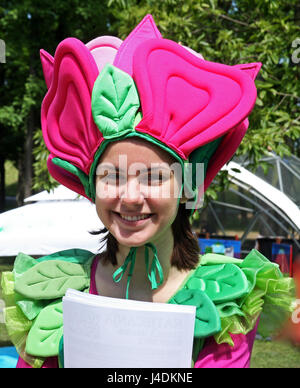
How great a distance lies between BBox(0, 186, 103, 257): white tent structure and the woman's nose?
4644 mm

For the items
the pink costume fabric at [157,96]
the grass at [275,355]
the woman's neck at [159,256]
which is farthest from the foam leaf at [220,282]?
the grass at [275,355]

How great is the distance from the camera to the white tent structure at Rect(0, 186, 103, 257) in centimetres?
660

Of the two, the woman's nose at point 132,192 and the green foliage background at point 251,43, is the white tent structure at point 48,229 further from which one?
the woman's nose at point 132,192

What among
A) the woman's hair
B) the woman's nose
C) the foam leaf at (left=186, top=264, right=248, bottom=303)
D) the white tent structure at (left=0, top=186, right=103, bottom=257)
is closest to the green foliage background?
the white tent structure at (left=0, top=186, right=103, bottom=257)

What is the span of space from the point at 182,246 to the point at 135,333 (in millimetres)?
502

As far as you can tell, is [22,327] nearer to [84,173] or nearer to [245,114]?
[84,173]

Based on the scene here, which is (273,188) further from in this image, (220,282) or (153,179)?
(153,179)

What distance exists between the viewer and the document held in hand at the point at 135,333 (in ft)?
5.59

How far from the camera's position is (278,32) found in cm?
548

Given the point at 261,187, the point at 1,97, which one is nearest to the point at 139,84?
the point at 261,187

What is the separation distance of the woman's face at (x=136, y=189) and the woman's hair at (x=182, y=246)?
24 cm

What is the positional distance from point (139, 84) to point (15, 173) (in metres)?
33.2

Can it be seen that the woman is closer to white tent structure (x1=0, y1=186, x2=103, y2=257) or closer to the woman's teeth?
the woman's teeth

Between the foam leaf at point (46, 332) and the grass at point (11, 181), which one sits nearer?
the foam leaf at point (46, 332)
